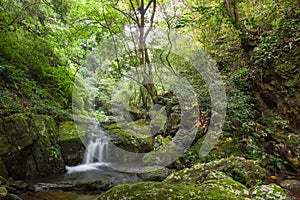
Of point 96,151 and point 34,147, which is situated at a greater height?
point 34,147

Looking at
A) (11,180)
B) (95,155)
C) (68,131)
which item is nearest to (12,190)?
(11,180)

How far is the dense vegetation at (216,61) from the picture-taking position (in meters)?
4.82

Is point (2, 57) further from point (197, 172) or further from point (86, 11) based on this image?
point (197, 172)

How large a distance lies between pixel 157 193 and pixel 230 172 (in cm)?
243

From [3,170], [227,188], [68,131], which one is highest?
[68,131]

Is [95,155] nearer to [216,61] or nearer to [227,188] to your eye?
[216,61]

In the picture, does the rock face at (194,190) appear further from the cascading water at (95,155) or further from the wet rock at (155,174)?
the cascading water at (95,155)

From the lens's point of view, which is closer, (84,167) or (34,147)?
(34,147)

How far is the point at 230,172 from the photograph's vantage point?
3896mm

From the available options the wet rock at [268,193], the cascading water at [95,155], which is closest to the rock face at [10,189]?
the cascading water at [95,155]

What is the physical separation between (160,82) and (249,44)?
4545 mm

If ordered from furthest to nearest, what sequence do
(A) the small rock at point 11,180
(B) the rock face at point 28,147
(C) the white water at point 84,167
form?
(C) the white water at point 84,167 → (B) the rock face at point 28,147 → (A) the small rock at point 11,180

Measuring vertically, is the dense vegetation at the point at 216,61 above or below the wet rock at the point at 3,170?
above

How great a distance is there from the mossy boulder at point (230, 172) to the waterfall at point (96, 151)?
421cm
